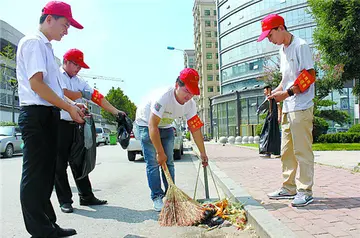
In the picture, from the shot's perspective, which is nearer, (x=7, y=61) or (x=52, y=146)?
(x=52, y=146)

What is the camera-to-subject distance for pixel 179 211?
3.55 metres

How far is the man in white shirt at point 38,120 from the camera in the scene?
8.93ft

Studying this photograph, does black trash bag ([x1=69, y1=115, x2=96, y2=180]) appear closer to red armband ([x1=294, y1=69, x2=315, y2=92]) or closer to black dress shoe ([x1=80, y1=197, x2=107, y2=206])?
black dress shoe ([x1=80, y1=197, x2=107, y2=206])

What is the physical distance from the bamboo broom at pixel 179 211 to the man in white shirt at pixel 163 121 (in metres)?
0.43

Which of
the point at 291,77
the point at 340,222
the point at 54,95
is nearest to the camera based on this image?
the point at 54,95

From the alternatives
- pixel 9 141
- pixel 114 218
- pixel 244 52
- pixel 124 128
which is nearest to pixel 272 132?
pixel 124 128

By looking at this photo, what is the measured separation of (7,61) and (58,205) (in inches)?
1034

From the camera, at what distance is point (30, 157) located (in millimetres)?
2762

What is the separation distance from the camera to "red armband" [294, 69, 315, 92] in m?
3.49

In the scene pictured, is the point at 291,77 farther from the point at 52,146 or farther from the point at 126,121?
the point at 52,146

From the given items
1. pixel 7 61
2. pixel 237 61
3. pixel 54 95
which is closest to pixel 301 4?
pixel 237 61

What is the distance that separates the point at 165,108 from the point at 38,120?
59.0 inches

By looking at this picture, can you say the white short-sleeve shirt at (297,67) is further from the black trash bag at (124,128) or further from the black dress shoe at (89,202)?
the black dress shoe at (89,202)

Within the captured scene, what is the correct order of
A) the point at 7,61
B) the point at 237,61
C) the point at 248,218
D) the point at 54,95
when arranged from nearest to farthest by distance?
the point at 54,95 < the point at 248,218 < the point at 7,61 < the point at 237,61
